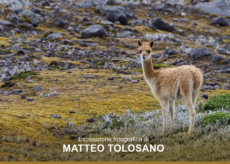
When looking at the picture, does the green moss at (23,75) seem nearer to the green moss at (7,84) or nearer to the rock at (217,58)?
the green moss at (7,84)

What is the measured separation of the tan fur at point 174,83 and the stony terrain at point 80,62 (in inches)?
107

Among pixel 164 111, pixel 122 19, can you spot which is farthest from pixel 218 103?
pixel 122 19

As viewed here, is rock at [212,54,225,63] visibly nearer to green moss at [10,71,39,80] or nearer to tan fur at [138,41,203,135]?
tan fur at [138,41,203,135]

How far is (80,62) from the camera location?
1908 cm

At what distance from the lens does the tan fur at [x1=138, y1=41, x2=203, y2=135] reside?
7363mm

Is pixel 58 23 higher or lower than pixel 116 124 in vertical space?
higher

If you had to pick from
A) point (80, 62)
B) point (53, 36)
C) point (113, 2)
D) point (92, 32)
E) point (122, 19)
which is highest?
point (113, 2)

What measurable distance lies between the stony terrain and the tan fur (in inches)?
107

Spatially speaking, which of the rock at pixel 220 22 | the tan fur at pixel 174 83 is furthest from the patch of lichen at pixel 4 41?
the rock at pixel 220 22

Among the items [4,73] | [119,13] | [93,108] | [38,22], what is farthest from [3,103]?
[119,13]

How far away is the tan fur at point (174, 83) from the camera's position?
24.2 feet

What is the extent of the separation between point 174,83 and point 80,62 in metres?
12.3

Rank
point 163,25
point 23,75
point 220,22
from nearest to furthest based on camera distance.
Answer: point 23,75
point 163,25
point 220,22

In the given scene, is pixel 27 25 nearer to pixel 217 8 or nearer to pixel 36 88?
pixel 36 88
